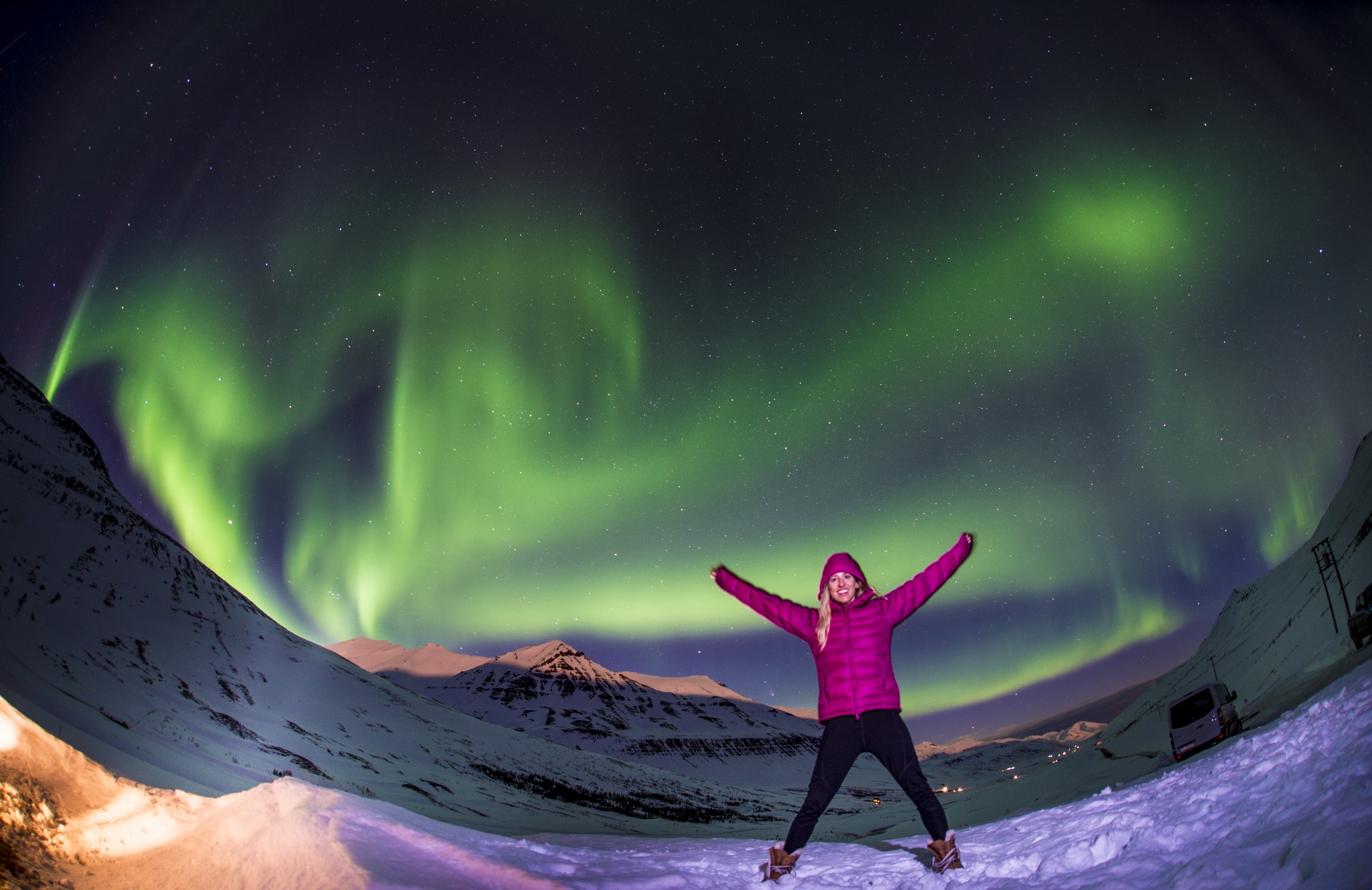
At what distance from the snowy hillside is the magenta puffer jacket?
11511mm

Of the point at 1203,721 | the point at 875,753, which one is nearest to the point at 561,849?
the point at 875,753

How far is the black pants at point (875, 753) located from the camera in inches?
168

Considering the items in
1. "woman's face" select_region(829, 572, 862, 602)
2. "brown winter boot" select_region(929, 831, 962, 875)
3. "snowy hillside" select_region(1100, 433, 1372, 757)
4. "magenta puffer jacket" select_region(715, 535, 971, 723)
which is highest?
"woman's face" select_region(829, 572, 862, 602)

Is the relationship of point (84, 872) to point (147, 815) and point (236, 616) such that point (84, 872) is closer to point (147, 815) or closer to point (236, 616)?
point (147, 815)

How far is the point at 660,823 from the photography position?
51.2 meters

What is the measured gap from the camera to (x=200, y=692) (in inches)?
1581

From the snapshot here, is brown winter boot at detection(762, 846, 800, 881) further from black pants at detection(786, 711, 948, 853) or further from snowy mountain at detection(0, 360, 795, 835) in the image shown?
snowy mountain at detection(0, 360, 795, 835)

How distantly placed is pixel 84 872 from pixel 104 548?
64242 millimetres

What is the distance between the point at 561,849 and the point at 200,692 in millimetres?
47776

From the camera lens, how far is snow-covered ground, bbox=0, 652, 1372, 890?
3.05m

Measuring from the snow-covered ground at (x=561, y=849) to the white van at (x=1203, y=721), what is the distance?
8628 mm

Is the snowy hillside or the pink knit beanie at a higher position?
the pink knit beanie

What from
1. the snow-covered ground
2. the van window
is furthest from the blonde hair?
the van window

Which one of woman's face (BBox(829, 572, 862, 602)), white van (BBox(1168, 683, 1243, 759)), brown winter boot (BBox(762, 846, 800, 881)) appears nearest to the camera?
brown winter boot (BBox(762, 846, 800, 881))
